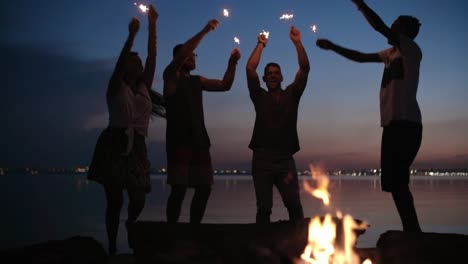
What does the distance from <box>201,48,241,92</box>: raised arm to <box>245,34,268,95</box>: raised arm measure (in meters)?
0.22

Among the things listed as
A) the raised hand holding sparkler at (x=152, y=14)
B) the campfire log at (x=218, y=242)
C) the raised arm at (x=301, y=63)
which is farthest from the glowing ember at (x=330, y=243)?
A: the raised hand holding sparkler at (x=152, y=14)

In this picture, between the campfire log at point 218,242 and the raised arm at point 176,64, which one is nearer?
the campfire log at point 218,242

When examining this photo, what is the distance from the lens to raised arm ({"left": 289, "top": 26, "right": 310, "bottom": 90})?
7.16 m

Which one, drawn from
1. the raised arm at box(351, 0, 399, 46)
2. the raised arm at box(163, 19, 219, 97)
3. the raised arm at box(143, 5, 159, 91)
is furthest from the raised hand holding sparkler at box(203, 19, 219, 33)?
the raised arm at box(351, 0, 399, 46)

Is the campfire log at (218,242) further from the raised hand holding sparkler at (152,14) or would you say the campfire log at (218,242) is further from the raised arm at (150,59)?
the raised hand holding sparkler at (152,14)

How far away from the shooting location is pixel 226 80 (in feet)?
23.7

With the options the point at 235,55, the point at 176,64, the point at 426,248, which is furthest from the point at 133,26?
the point at 426,248

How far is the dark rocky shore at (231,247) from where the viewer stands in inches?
207

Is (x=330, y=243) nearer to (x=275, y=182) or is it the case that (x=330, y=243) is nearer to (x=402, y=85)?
(x=275, y=182)

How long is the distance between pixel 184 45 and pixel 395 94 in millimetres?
3013

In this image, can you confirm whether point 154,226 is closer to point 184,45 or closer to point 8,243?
point 184,45

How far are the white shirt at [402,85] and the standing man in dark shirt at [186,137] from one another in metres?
2.53

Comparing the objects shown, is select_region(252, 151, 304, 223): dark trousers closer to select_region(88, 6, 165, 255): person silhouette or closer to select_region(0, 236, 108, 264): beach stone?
select_region(88, 6, 165, 255): person silhouette

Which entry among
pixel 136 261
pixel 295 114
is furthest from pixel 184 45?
pixel 136 261
